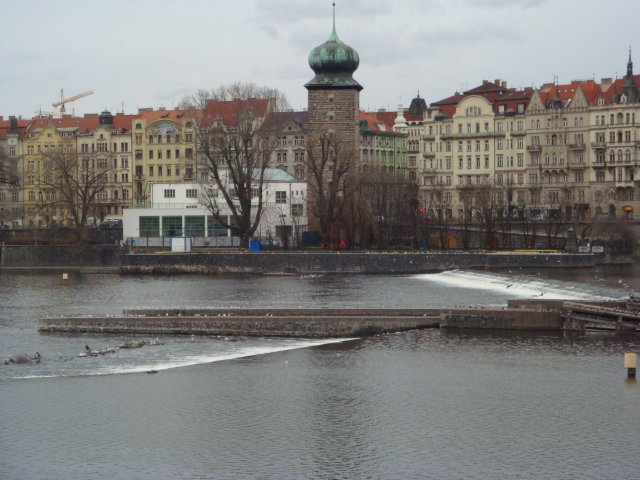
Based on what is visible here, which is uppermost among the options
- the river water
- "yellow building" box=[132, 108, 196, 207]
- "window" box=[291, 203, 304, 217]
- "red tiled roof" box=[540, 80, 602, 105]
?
"red tiled roof" box=[540, 80, 602, 105]

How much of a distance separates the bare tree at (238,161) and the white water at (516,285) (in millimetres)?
20998

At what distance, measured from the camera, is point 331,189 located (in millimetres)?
108125

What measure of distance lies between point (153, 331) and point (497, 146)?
291 feet

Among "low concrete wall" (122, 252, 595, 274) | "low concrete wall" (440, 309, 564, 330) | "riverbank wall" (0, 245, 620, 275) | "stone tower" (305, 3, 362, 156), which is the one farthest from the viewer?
"stone tower" (305, 3, 362, 156)

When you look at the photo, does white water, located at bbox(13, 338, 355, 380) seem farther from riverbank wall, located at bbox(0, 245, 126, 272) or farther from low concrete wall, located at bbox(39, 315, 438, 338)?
riverbank wall, located at bbox(0, 245, 126, 272)

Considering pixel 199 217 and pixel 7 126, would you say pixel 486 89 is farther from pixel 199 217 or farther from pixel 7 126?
pixel 7 126

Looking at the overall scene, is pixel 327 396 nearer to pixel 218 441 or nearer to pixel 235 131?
pixel 218 441

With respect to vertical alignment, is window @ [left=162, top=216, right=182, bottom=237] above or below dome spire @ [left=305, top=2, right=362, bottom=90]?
→ below

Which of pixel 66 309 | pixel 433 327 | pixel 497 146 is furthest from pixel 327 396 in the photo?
pixel 497 146

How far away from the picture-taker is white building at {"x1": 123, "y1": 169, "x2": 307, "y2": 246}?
11431 centimetres

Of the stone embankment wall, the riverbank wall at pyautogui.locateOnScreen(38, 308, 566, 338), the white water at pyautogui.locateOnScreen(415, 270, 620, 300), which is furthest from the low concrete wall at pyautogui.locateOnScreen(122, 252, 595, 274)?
the stone embankment wall

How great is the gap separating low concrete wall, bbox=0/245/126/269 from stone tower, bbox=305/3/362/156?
30.6 metres

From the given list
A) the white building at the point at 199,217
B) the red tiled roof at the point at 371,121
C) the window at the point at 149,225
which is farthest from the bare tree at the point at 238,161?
the red tiled roof at the point at 371,121

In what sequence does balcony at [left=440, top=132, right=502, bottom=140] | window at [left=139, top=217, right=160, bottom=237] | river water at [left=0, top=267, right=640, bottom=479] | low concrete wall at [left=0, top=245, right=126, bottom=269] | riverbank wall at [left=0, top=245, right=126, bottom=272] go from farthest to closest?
balcony at [left=440, top=132, right=502, bottom=140]
window at [left=139, top=217, right=160, bottom=237]
low concrete wall at [left=0, top=245, right=126, bottom=269]
riverbank wall at [left=0, top=245, right=126, bottom=272]
river water at [left=0, top=267, right=640, bottom=479]
